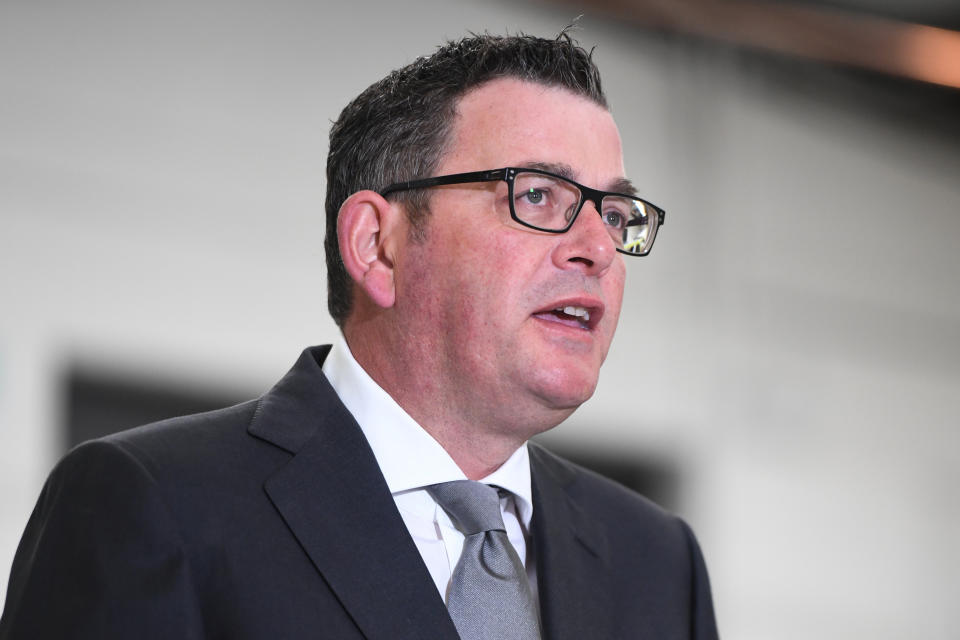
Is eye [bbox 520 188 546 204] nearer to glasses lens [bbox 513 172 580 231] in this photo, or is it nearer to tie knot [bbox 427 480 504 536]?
glasses lens [bbox 513 172 580 231]

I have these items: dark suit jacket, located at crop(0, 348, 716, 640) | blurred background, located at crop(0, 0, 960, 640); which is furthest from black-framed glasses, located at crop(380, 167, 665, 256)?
blurred background, located at crop(0, 0, 960, 640)

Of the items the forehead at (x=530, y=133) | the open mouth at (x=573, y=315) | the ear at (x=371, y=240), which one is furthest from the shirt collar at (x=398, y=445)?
the forehead at (x=530, y=133)

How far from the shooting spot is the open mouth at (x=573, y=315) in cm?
167

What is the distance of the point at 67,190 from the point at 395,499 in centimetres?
297

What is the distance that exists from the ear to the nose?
0.24 metres

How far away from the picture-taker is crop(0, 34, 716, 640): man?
1410 millimetres

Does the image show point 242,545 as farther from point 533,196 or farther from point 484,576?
point 533,196

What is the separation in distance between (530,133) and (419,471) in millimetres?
488

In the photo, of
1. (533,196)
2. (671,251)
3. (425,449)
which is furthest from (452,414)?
(671,251)

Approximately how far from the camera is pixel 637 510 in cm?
195

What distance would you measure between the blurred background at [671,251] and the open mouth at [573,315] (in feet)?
9.02

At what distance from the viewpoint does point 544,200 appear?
67.0 inches

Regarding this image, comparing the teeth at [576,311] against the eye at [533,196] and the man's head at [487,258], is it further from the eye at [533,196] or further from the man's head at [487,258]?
the eye at [533,196]

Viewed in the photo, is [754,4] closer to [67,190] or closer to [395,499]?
[67,190]
